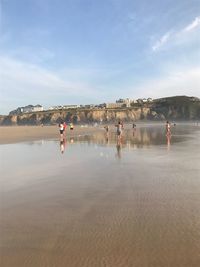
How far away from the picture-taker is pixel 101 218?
7.20 metres

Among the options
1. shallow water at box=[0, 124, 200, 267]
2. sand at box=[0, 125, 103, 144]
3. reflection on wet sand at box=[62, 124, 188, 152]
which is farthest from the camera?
sand at box=[0, 125, 103, 144]

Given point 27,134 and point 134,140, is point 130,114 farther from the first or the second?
point 134,140

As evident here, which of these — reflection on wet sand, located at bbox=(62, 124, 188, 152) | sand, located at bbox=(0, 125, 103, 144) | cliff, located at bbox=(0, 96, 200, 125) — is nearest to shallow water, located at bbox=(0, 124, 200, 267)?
reflection on wet sand, located at bbox=(62, 124, 188, 152)

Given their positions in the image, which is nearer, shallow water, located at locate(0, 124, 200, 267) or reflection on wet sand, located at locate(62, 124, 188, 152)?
shallow water, located at locate(0, 124, 200, 267)

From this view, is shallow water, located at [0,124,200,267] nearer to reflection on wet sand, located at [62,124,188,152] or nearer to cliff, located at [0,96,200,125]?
reflection on wet sand, located at [62,124,188,152]

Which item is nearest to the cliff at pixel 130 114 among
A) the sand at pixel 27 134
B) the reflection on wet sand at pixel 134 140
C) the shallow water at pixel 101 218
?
the sand at pixel 27 134

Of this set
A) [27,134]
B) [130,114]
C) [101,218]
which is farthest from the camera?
[130,114]

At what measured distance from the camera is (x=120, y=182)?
11117 millimetres

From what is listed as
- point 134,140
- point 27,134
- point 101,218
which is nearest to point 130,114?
point 27,134

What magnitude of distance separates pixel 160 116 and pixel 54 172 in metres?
151

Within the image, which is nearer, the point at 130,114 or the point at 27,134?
the point at 27,134

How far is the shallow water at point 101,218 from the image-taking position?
535cm

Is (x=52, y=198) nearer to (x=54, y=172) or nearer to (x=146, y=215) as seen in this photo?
(x=146, y=215)

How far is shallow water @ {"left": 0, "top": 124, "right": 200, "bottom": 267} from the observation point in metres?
5.35
